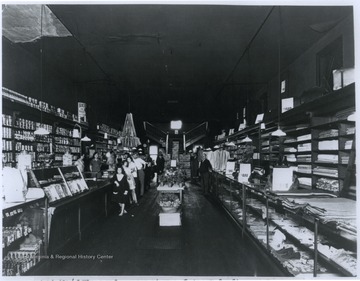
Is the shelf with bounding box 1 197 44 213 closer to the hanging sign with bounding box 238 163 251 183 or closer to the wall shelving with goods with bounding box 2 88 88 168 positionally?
the wall shelving with goods with bounding box 2 88 88 168

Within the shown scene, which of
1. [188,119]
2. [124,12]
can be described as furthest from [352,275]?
[188,119]

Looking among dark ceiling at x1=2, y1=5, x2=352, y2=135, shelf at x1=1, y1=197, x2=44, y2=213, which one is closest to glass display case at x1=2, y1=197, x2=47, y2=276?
shelf at x1=1, y1=197, x2=44, y2=213

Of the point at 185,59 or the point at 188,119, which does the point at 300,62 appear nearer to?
the point at 185,59

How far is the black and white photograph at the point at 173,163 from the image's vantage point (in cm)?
339

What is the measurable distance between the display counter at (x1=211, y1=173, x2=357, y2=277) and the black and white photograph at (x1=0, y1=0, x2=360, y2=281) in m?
0.02

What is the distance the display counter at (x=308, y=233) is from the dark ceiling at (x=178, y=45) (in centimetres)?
346

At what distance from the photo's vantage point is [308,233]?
3.46 metres

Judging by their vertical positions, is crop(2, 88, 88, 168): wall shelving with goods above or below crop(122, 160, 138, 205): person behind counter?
above

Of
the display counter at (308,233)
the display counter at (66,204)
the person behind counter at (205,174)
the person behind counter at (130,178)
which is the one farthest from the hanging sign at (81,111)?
the display counter at (308,233)

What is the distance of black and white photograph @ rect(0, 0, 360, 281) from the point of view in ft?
11.1

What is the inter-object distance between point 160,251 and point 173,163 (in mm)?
8447

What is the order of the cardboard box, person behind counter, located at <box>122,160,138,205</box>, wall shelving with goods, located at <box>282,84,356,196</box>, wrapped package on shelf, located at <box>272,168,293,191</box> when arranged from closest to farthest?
wrapped package on shelf, located at <box>272,168,293,191</box> → wall shelving with goods, located at <box>282,84,356,196</box> → the cardboard box → person behind counter, located at <box>122,160,138,205</box>

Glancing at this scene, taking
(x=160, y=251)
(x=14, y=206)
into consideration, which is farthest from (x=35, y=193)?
(x=160, y=251)

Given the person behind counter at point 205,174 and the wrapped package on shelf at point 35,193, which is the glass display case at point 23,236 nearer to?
the wrapped package on shelf at point 35,193
